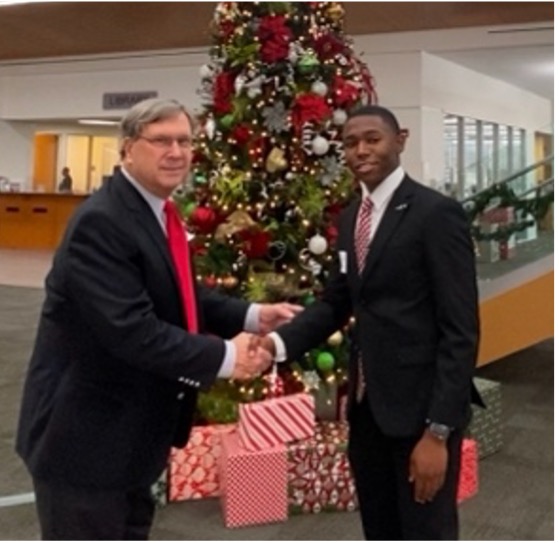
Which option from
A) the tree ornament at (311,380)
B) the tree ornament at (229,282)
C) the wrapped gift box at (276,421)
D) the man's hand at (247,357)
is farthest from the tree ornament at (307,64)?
the man's hand at (247,357)

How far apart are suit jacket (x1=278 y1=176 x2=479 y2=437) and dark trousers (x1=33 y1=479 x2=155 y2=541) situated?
647mm

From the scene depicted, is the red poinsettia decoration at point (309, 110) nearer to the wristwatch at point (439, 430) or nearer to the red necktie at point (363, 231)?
the red necktie at point (363, 231)

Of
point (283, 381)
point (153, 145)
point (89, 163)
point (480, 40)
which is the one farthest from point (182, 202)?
point (89, 163)

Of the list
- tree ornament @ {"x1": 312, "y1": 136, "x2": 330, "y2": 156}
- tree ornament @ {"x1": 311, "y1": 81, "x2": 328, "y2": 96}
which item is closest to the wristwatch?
tree ornament @ {"x1": 312, "y1": 136, "x2": 330, "y2": 156}

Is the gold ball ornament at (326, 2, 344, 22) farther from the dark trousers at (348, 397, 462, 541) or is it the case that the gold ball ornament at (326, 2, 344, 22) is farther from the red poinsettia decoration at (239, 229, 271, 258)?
the dark trousers at (348, 397, 462, 541)

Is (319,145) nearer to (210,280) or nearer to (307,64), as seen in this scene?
(307,64)

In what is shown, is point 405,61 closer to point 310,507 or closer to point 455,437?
point 310,507

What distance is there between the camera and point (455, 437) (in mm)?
1719

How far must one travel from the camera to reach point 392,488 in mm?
1871

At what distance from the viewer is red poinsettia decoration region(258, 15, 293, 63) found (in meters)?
3.33

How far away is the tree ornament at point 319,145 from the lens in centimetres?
334

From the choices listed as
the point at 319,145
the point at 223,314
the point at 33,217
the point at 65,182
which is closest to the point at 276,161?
the point at 319,145

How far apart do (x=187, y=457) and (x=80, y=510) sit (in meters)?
1.57

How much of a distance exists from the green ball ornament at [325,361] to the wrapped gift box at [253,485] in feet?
1.69
